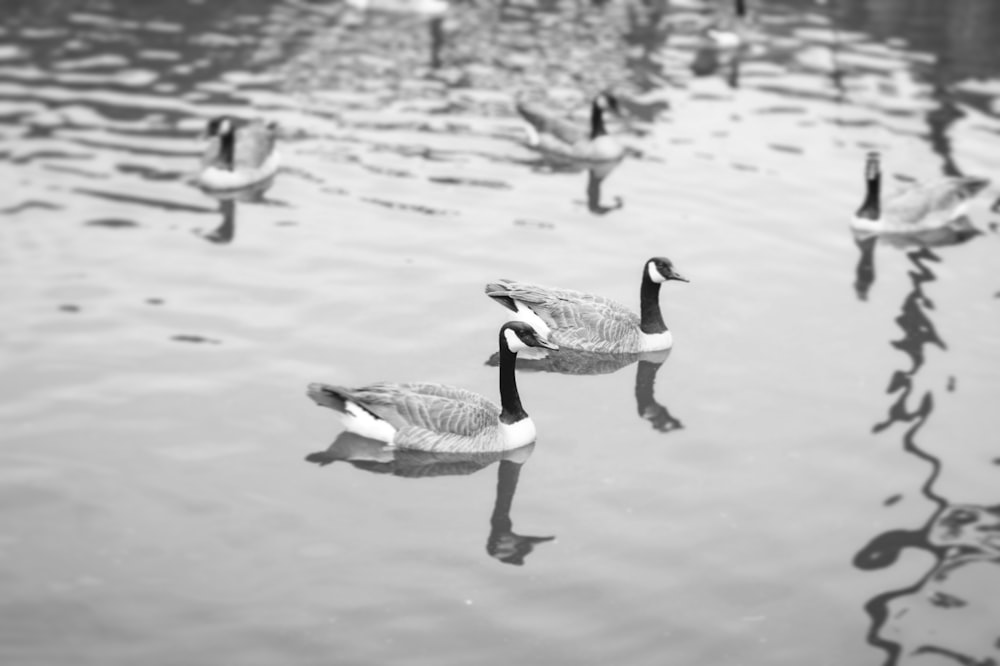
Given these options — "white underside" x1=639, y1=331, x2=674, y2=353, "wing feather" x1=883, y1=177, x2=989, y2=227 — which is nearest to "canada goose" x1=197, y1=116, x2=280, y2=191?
"white underside" x1=639, y1=331, x2=674, y2=353

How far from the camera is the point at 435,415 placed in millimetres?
13430

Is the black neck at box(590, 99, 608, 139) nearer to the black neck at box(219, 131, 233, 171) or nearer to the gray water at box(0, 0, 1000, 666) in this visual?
the gray water at box(0, 0, 1000, 666)

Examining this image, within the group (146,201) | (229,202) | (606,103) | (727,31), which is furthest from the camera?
(727,31)

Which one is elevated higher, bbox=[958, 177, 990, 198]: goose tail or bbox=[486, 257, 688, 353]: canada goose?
bbox=[958, 177, 990, 198]: goose tail

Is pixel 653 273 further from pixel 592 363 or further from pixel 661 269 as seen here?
pixel 592 363

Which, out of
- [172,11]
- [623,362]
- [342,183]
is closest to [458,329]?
[623,362]

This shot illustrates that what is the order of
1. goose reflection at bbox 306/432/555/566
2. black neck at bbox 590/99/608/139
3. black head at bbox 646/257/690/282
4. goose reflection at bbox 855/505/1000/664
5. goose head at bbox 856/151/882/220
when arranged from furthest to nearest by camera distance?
black neck at bbox 590/99/608/139 < goose head at bbox 856/151/882/220 < black head at bbox 646/257/690/282 < goose reflection at bbox 306/432/555/566 < goose reflection at bbox 855/505/1000/664

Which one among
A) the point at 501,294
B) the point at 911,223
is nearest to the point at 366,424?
the point at 501,294

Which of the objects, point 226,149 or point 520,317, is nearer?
point 520,317

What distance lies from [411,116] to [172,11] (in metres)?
9.29

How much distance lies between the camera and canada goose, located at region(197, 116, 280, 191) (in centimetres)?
2072

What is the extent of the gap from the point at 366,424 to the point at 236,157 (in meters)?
8.66

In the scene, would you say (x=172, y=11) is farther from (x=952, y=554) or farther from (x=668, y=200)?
(x=952, y=554)

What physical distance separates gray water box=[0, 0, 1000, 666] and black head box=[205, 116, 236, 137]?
67 cm
